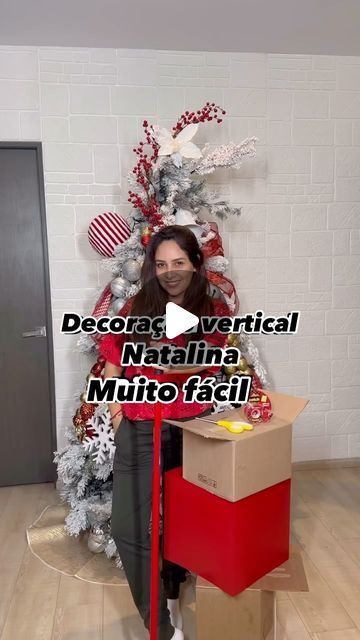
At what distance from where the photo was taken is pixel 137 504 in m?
1.64

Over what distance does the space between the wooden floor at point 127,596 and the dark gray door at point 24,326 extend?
A: 42 centimetres

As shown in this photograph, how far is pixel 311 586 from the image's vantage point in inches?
81.3

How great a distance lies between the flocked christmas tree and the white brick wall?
1.59 feet

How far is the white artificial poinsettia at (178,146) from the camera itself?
7.67ft

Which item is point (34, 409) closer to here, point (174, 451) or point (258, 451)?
point (174, 451)

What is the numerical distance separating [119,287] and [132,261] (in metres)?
0.13

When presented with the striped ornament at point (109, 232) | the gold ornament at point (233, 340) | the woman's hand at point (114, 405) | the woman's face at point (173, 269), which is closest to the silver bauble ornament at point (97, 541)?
the woman's hand at point (114, 405)

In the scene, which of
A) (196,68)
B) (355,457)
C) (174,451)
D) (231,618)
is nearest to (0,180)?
(196,68)

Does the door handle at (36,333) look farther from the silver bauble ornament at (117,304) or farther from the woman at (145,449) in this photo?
the woman at (145,449)

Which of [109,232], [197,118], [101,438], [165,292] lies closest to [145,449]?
[165,292]

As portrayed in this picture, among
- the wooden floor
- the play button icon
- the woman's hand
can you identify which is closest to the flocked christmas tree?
the wooden floor

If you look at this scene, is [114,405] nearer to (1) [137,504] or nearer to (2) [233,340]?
(1) [137,504]

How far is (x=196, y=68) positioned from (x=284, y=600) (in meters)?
2.65

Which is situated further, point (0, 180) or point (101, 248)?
point (0, 180)
